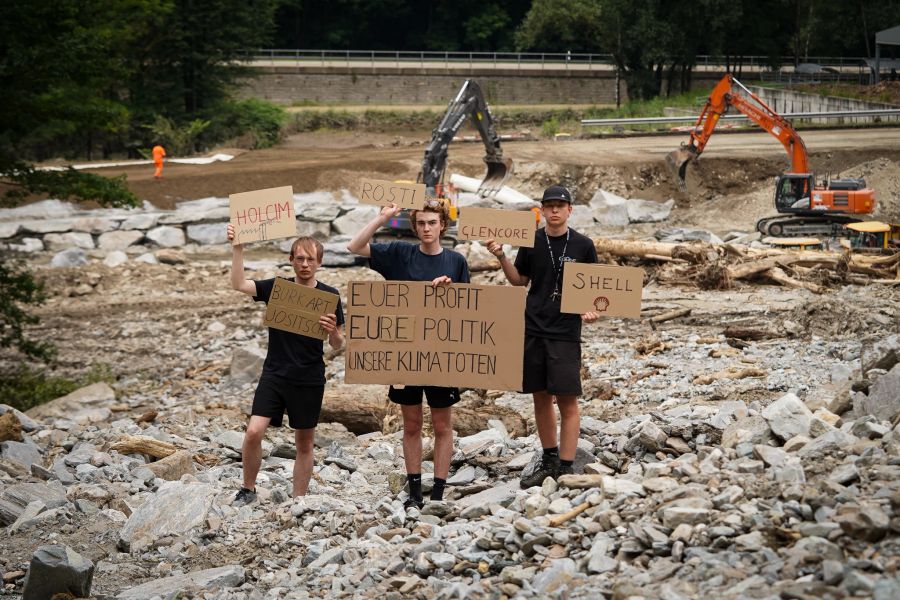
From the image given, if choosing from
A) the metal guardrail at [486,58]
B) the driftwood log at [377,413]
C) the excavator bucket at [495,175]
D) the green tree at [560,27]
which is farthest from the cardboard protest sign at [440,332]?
the green tree at [560,27]

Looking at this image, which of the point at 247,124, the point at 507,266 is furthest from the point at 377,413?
the point at 247,124

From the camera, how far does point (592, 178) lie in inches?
1205

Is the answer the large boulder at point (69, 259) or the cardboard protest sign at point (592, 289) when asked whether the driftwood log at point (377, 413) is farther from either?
the large boulder at point (69, 259)

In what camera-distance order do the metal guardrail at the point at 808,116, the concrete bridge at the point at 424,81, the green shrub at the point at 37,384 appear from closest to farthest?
the green shrub at the point at 37,384 < the metal guardrail at the point at 808,116 < the concrete bridge at the point at 424,81

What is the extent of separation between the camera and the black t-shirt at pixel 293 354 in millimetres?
7770

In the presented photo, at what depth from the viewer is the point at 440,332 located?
7.75 m

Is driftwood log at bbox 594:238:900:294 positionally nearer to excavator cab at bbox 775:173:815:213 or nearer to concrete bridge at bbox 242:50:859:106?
excavator cab at bbox 775:173:815:213

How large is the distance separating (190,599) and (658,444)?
334 cm

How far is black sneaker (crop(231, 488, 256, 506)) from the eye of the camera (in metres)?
8.00

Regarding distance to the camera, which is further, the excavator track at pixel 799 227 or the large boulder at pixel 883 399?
the excavator track at pixel 799 227

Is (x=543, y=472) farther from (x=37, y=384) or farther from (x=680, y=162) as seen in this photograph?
(x=680, y=162)

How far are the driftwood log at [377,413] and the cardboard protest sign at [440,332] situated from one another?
349cm

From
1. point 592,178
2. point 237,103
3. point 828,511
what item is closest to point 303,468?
point 828,511

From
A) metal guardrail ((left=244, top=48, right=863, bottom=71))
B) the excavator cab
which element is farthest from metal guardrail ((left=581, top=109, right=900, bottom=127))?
metal guardrail ((left=244, top=48, right=863, bottom=71))
